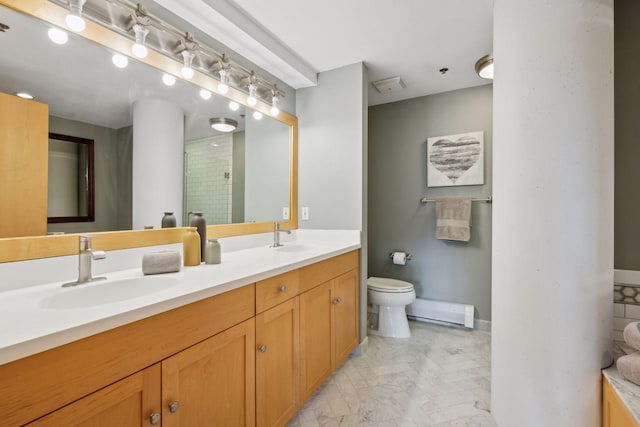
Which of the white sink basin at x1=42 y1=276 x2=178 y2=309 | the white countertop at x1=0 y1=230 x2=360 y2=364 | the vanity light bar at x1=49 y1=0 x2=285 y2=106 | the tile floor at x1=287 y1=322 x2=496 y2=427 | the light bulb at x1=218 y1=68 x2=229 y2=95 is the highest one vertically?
the vanity light bar at x1=49 y1=0 x2=285 y2=106

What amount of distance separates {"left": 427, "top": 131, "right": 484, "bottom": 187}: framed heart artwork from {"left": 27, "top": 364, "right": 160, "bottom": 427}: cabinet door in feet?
8.85

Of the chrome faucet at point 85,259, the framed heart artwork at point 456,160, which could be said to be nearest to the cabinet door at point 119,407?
the chrome faucet at point 85,259

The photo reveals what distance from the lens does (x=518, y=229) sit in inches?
52.1

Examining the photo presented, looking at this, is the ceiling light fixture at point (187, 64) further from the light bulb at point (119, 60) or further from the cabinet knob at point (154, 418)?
the cabinet knob at point (154, 418)

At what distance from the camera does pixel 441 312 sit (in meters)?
2.81

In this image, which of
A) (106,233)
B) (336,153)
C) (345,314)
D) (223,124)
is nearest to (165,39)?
(223,124)

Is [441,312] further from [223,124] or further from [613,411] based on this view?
[223,124]

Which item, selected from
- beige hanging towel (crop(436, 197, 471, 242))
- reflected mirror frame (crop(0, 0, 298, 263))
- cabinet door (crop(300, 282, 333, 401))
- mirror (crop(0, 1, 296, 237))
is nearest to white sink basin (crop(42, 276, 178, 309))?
reflected mirror frame (crop(0, 0, 298, 263))

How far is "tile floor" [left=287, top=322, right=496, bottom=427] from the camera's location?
61.7 inches

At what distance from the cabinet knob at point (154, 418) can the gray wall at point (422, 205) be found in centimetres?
260

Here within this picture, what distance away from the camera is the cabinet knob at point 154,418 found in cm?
82

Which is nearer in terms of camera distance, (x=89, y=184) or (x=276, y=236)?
(x=89, y=184)

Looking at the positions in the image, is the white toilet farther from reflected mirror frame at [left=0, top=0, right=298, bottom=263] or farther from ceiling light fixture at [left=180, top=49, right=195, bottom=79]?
ceiling light fixture at [left=180, top=49, right=195, bottom=79]

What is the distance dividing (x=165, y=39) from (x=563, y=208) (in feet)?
6.50
